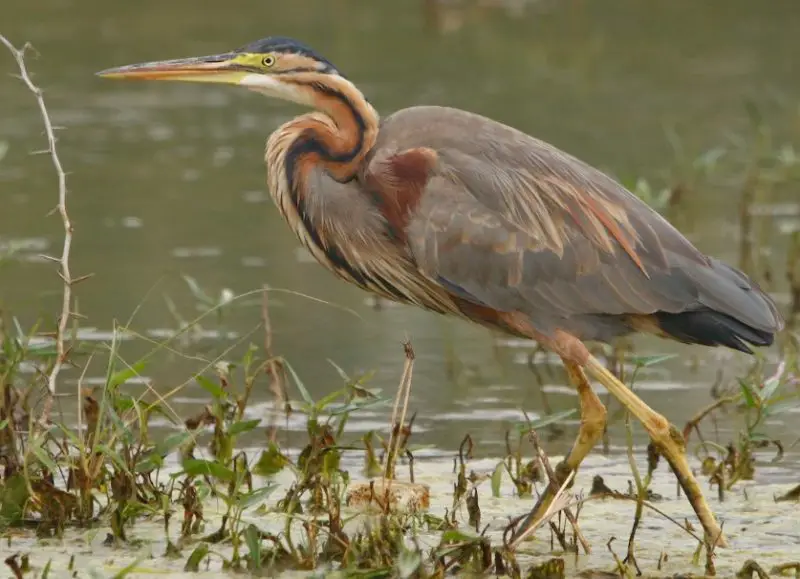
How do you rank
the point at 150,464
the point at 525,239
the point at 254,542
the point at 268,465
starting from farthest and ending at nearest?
1. the point at 268,465
2. the point at 525,239
3. the point at 150,464
4. the point at 254,542

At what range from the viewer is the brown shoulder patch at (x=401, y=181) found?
538 centimetres

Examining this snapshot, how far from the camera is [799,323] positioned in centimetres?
781

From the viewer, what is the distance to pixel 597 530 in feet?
17.5

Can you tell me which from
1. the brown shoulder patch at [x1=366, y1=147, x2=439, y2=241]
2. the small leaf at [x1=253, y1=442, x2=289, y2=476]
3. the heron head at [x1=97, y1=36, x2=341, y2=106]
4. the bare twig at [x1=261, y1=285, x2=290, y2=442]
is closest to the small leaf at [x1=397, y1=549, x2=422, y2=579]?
the brown shoulder patch at [x1=366, y1=147, x2=439, y2=241]

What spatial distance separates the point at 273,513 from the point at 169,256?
3.88 metres

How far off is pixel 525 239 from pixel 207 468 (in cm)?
118

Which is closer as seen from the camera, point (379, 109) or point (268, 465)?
point (268, 465)

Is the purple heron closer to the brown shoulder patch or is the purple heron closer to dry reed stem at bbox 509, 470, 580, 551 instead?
the brown shoulder patch

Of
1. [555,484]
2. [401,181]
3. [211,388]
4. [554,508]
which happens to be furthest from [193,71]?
[554,508]

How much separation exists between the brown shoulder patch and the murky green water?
2.08 ft

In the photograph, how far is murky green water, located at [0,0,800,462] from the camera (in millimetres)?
7379

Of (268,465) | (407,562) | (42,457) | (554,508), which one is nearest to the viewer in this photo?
(407,562)

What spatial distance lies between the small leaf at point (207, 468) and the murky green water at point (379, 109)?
→ 1.18m

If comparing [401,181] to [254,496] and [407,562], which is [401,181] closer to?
[254,496]
